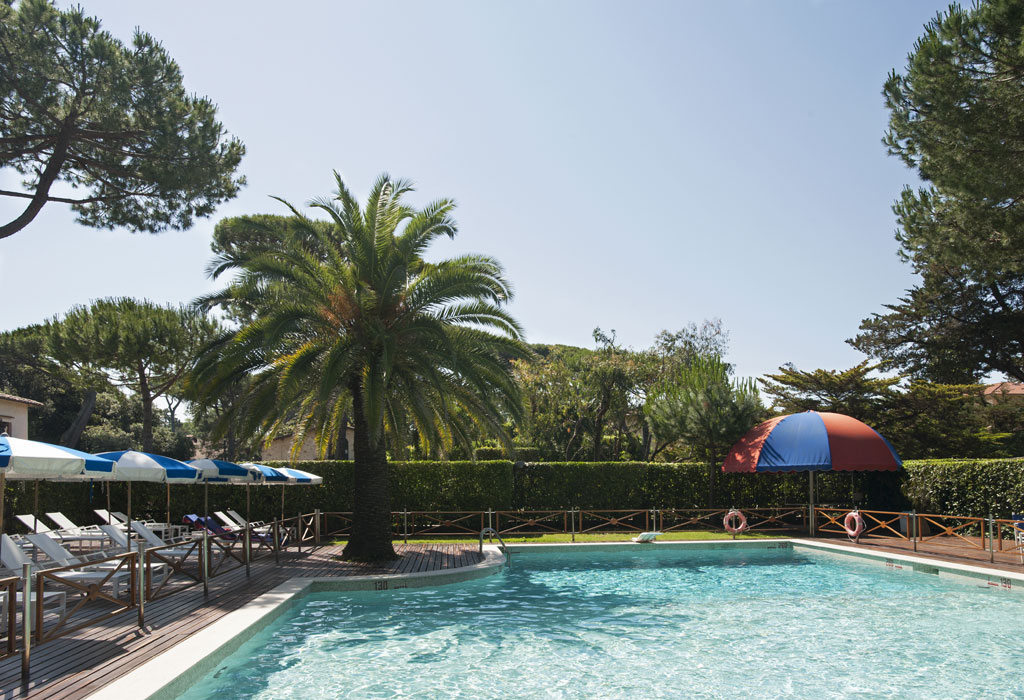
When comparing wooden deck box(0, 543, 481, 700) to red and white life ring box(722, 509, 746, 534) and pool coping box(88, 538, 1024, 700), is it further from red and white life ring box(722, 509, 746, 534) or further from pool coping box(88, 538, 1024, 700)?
red and white life ring box(722, 509, 746, 534)

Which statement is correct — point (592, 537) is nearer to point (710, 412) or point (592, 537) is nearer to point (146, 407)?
point (710, 412)

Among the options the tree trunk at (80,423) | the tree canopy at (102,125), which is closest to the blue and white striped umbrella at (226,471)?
the tree canopy at (102,125)

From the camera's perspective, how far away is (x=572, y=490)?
81.0ft

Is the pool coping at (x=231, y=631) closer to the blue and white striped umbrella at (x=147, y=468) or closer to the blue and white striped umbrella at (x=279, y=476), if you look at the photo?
the blue and white striped umbrella at (x=147, y=468)

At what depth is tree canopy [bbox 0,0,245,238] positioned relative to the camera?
55.3 feet

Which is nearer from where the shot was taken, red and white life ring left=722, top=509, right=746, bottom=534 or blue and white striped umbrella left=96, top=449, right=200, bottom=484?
blue and white striped umbrella left=96, top=449, right=200, bottom=484

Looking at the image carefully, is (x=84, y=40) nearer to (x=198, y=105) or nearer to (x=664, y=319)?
(x=198, y=105)

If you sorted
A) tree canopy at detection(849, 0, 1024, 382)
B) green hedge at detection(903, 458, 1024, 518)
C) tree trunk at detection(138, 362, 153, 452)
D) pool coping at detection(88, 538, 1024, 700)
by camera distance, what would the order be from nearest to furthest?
1. pool coping at detection(88, 538, 1024, 700)
2. tree canopy at detection(849, 0, 1024, 382)
3. green hedge at detection(903, 458, 1024, 518)
4. tree trunk at detection(138, 362, 153, 452)

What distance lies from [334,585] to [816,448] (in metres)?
15.7

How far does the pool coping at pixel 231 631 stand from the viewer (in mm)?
6855

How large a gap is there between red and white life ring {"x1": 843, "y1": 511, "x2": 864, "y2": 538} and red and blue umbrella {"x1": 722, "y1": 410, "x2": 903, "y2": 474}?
2.30 m

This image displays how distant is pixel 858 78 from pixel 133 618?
16884 mm

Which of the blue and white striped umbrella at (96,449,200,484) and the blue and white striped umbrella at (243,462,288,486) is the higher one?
the blue and white striped umbrella at (96,449,200,484)

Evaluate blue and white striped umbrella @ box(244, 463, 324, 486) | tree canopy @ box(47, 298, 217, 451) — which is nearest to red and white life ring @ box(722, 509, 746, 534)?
blue and white striped umbrella @ box(244, 463, 324, 486)
